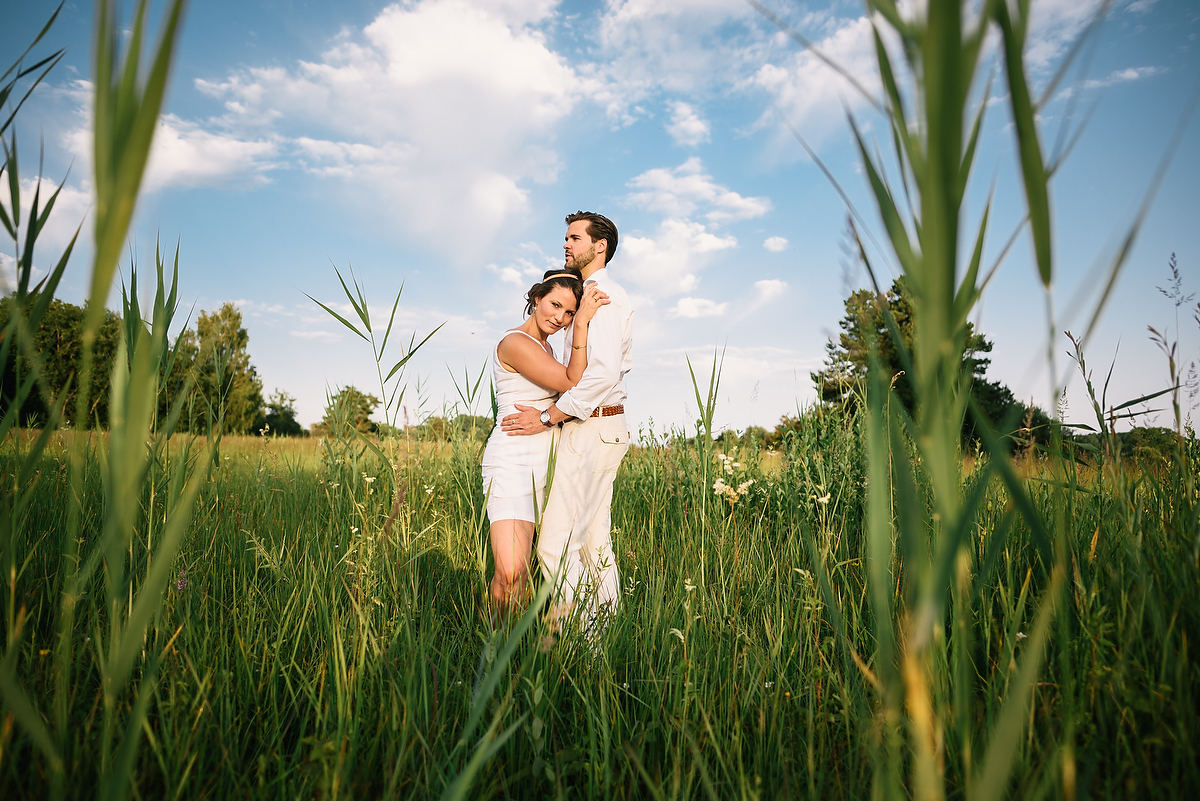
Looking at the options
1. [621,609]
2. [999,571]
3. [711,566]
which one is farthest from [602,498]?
[999,571]

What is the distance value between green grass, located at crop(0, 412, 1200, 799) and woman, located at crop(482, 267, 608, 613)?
0.33 m

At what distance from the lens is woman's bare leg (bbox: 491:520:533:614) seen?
8.61 ft

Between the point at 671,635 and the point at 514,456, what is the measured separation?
51.0 inches

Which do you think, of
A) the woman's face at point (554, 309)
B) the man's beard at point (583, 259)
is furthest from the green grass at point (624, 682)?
the man's beard at point (583, 259)

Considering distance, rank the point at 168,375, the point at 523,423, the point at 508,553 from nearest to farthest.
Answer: the point at 168,375, the point at 508,553, the point at 523,423

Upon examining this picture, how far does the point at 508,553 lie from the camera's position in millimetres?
2732

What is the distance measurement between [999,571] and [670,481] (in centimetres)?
238

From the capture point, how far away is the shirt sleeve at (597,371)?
9.58ft

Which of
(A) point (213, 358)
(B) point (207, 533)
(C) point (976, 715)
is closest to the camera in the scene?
(C) point (976, 715)

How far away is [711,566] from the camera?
2791 millimetres

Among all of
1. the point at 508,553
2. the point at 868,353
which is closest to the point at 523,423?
the point at 508,553

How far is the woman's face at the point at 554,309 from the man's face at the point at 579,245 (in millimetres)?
362

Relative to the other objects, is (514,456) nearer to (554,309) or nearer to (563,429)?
(563,429)

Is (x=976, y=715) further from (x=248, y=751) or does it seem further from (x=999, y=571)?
(x=248, y=751)
